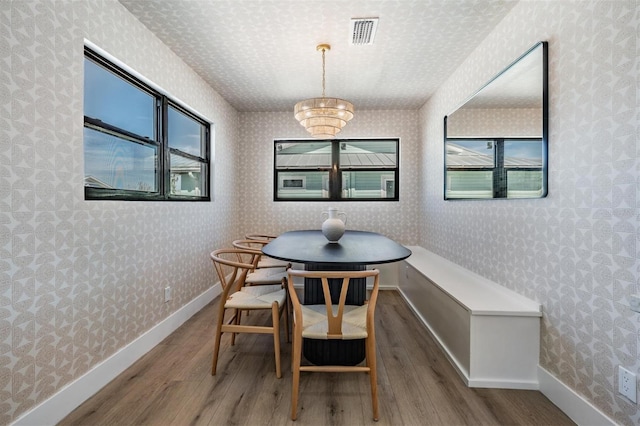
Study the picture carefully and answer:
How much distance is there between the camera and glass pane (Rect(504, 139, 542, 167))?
1875 mm

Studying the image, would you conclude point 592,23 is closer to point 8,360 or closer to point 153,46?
point 153,46

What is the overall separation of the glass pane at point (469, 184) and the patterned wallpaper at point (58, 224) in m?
2.86

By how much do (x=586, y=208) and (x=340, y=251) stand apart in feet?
4.79

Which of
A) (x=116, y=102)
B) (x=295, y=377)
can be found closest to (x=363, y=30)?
(x=116, y=102)

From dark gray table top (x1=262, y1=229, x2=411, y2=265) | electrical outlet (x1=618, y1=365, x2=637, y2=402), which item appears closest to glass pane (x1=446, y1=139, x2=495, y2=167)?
dark gray table top (x1=262, y1=229, x2=411, y2=265)

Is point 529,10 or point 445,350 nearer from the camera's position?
point 529,10

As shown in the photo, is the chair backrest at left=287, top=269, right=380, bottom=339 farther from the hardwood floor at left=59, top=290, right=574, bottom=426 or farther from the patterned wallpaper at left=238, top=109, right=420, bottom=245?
the patterned wallpaper at left=238, top=109, right=420, bottom=245

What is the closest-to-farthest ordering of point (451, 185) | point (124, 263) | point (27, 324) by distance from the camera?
point (27, 324), point (124, 263), point (451, 185)

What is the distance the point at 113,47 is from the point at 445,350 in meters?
3.29

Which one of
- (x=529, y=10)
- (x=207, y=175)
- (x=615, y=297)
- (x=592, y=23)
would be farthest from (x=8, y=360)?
(x=529, y=10)

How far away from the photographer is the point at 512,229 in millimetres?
2139

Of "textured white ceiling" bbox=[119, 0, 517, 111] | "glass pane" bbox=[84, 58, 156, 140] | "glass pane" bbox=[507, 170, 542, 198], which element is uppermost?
"textured white ceiling" bbox=[119, 0, 517, 111]

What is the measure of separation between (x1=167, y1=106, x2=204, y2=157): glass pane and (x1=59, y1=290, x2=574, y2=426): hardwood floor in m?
2.00

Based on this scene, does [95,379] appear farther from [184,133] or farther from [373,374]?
[184,133]
